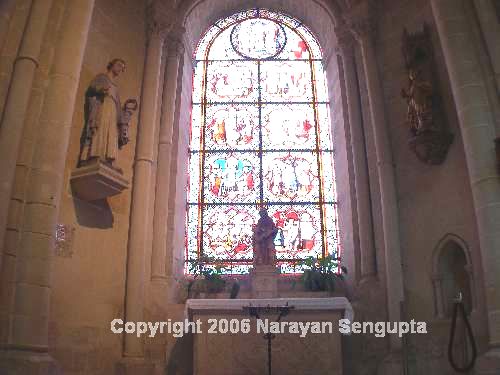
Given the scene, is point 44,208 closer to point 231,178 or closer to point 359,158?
point 231,178

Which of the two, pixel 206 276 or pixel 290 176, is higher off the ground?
pixel 290 176

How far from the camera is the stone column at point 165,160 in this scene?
29.9 feet

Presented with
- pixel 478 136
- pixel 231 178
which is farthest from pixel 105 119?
pixel 478 136

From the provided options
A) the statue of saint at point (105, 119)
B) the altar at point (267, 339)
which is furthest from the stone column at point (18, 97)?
the altar at point (267, 339)

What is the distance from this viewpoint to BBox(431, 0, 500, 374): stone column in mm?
6547

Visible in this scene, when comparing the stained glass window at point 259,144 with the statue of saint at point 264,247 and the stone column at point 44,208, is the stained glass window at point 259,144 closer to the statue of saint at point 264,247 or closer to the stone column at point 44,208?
the statue of saint at point 264,247

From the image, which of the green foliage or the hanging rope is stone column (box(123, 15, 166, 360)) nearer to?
the green foliage

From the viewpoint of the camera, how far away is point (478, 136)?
23.3 ft

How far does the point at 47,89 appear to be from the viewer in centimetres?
688

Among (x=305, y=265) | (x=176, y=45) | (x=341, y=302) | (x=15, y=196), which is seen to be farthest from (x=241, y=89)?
(x=15, y=196)

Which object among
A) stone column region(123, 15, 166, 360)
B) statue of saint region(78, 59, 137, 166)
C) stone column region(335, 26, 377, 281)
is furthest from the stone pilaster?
stone column region(335, 26, 377, 281)

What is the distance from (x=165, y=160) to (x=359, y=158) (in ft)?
10.4

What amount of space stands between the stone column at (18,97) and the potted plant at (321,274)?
506 cm

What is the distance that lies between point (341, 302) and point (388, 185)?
2.07 m
